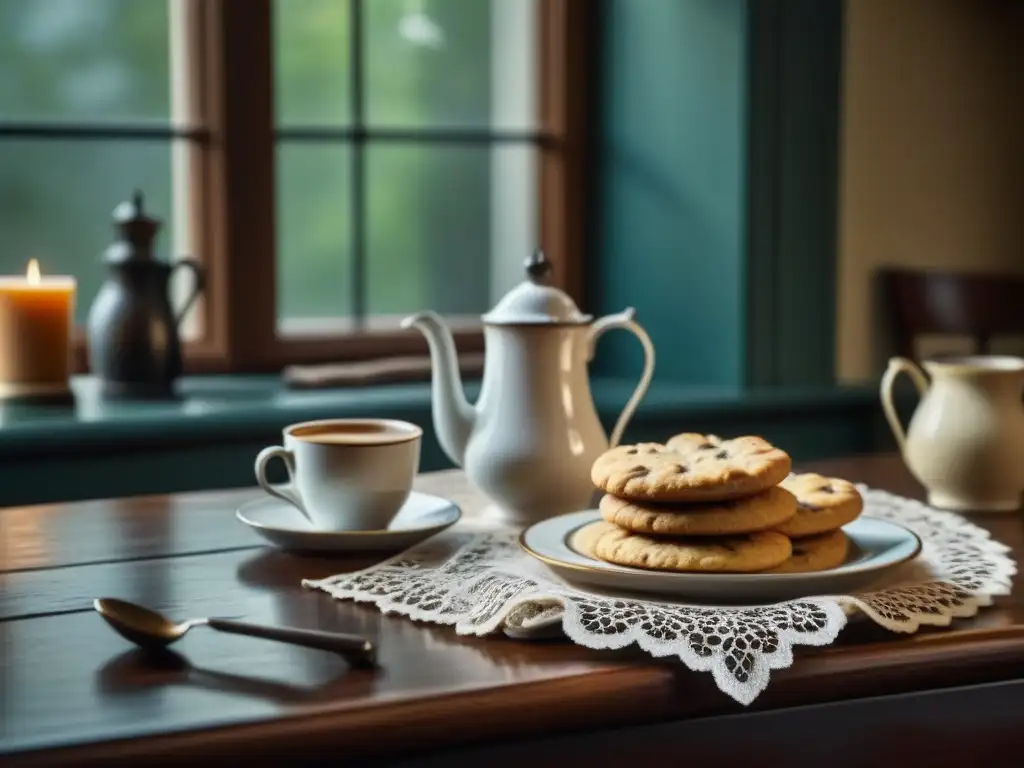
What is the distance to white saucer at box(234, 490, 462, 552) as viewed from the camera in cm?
116

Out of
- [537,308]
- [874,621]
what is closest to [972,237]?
[537,308]

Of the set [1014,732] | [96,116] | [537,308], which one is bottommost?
[1014,732]

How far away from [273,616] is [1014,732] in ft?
1.63

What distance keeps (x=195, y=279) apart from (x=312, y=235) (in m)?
0.37

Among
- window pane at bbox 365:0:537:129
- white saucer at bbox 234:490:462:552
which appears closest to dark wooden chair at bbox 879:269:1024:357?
window pane at bbox 365:0:537:129

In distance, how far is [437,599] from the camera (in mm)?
1005

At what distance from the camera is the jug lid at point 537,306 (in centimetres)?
128

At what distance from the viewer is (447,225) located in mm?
2666

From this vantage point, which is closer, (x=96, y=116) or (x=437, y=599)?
(x=437, y=599)

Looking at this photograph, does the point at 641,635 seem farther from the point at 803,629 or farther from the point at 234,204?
the point at 234,204

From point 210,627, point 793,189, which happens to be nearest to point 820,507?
point 210,627

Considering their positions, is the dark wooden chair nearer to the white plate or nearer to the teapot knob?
the teapot knob

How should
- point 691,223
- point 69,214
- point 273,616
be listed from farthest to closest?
point 691,223
point 69,214
point 273,616

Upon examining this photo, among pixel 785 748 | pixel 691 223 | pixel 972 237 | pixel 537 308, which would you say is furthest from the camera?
pixel 972 237
